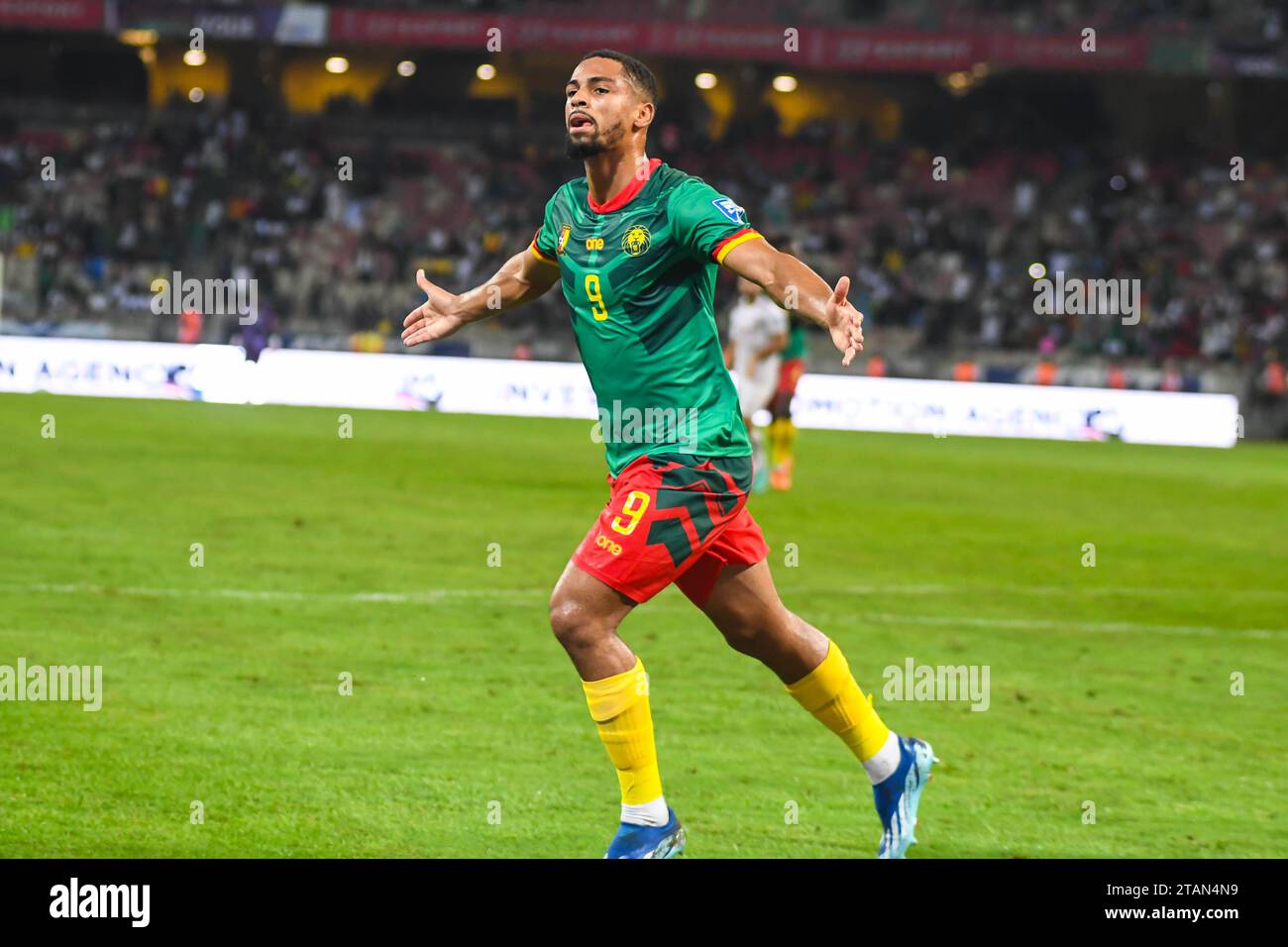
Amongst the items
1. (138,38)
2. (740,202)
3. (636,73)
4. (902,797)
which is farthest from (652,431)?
(138,38)

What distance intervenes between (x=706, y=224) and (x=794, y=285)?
397 mm

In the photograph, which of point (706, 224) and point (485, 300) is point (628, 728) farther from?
point (485, 300)

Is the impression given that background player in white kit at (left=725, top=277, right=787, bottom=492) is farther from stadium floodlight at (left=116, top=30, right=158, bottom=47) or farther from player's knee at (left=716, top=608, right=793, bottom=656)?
stadium floodlight at (left=116, top=30, right=158, bottom=47)

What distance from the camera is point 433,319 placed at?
6645 millimetres

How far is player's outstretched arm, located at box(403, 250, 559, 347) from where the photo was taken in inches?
257

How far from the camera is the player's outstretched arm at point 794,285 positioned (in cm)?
530

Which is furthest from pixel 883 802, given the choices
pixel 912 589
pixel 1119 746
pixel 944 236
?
pixel 944 236

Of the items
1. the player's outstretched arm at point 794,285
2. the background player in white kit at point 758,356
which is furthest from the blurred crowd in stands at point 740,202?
the player's outstretched arm at point 794,285

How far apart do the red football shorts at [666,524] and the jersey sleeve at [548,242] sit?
2.86 ft

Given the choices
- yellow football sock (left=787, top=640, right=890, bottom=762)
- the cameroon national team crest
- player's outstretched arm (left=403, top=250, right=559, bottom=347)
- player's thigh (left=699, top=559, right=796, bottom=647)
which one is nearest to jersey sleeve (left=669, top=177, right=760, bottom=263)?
the cameroon national team crest

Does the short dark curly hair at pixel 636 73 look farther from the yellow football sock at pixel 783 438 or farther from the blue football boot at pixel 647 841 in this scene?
the yellow football sock at pixel 783 438

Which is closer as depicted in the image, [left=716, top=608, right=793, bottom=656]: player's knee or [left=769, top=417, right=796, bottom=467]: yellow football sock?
[left=716, top=608, right=793, bottom=656]: player's knee

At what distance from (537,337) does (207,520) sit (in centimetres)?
1881
